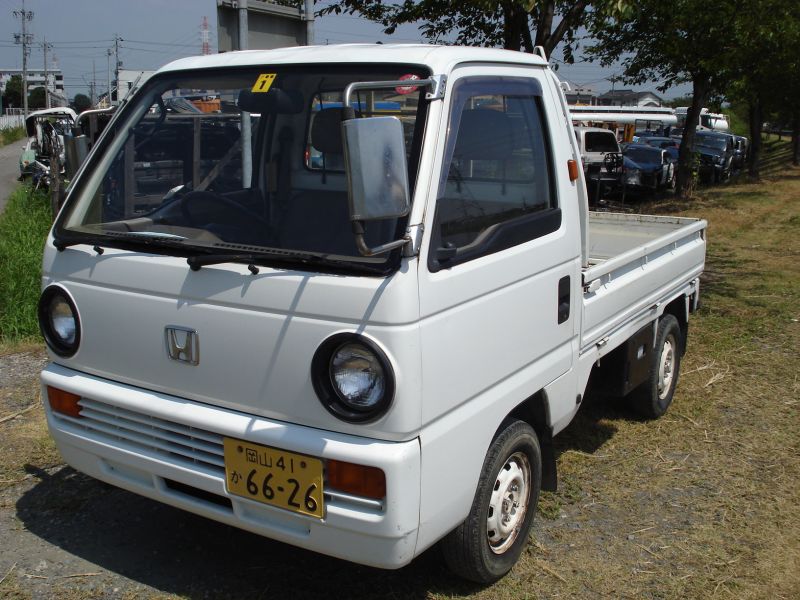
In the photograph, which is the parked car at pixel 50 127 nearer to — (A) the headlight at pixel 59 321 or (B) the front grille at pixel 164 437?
(A) the headlight at pixel 59 321

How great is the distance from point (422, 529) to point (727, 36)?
13946 millimetres

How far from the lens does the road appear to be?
2254 centimetres

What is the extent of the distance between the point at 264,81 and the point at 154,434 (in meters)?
1.41

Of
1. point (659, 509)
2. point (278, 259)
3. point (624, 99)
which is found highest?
point (624, 99)

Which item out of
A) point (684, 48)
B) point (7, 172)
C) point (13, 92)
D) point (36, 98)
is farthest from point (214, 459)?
point (13, 92)

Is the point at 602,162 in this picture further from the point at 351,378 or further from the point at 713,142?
the point at 351,378

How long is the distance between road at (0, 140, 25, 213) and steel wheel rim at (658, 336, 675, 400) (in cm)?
1580

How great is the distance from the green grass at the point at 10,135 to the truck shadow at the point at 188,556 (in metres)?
52.7

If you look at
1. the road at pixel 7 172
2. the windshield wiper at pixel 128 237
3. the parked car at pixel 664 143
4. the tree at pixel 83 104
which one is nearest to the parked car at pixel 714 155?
the parked car at pixel 664 143

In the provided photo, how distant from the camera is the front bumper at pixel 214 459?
2.60 meters

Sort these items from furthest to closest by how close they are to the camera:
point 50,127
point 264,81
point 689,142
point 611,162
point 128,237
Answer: point 611,162, point 689,142, point 50,127, point 264,81, point 128,237

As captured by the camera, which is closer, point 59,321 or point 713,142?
point 59,321

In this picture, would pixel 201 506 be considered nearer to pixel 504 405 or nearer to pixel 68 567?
pixel 68 567

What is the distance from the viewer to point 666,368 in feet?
17.8
